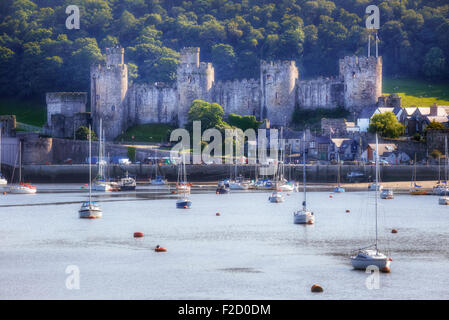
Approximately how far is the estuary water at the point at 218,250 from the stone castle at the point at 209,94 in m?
20.2

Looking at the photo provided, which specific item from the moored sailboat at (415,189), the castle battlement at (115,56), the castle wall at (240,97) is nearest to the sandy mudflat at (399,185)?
the moored sailboat at (415,189)

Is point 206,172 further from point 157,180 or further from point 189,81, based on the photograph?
point 189,81

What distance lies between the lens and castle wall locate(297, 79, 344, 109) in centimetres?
6619

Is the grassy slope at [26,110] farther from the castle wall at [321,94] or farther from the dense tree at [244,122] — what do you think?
the castle wall at [321,94]

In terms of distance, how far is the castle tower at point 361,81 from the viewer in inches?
2530

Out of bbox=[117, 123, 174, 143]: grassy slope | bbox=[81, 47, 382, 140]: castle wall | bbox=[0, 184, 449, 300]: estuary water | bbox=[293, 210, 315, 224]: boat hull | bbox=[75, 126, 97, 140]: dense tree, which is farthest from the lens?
bbox=[117, 123, 174, 143]: grassy slope

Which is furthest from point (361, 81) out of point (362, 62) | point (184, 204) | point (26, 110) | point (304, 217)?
point (26, 110)

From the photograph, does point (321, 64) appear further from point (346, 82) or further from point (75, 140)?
point (75, 140)

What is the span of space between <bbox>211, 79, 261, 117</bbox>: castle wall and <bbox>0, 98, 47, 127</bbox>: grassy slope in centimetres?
1811

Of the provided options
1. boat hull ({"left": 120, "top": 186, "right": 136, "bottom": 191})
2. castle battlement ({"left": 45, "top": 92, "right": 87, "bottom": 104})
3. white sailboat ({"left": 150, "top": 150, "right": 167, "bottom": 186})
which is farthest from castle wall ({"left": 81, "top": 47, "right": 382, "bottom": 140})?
boat hull ({"left": 120, "top": 186, "right": 136, "bottom": 191})

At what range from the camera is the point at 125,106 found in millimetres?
67750

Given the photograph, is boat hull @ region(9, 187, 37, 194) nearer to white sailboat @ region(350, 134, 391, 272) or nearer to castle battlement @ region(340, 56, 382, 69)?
castle battlement @ region(340, 56, 382, 69)

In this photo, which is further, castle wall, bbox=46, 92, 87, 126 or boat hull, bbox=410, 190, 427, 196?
castle wall, bbox=46, 92, 87, 126

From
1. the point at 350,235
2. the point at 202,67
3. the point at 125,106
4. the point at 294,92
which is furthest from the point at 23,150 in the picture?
the point at 350,235
